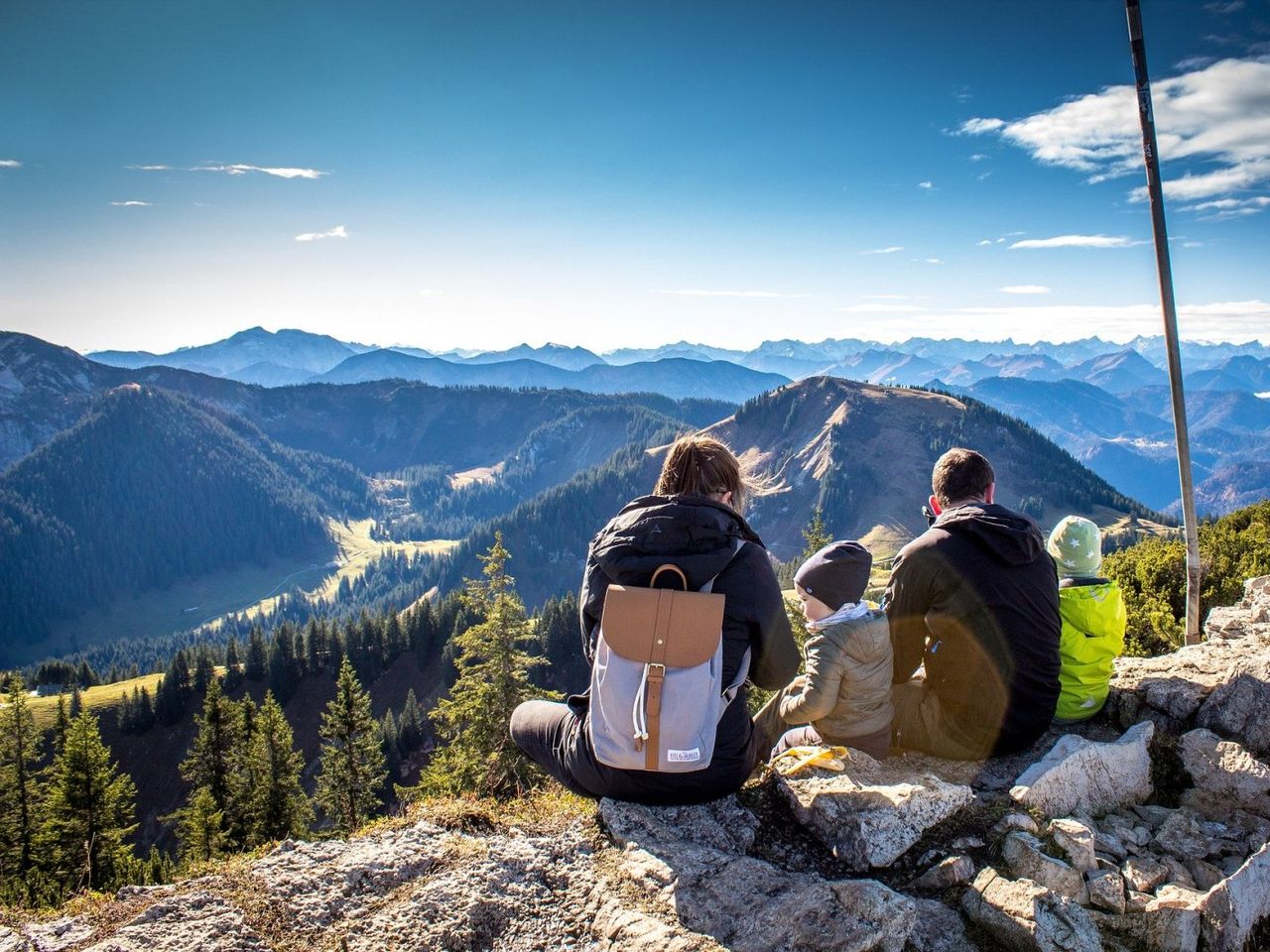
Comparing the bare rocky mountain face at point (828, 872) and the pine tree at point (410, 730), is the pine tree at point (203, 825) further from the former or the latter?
the pine tree at point (410, 730)

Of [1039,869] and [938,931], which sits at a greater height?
[1039,869]


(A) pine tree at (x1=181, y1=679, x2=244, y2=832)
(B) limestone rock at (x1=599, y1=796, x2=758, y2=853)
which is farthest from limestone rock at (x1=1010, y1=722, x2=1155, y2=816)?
(A) pine tree at (x1=181, y1=679, x2=244, y2=832)

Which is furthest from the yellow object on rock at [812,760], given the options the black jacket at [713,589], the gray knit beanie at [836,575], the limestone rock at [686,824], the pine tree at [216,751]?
the pine tree at [216,751]

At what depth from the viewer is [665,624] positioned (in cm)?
547

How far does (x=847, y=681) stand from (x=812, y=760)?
2.96ft

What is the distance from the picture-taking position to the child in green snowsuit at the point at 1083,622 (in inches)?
309

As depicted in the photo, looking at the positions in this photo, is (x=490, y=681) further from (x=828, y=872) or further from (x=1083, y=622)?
(x=1083, y=622)

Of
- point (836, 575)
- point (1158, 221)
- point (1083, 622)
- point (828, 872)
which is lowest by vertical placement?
point (828, 872)

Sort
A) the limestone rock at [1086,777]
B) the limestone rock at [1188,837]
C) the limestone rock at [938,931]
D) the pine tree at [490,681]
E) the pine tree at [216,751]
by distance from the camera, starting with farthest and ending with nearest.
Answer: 1. the pine tree at [216,751]
2. the pine tree at [490,681]
3. the limestone rock at [1086,777]
4. the limestone rock at [1188,837]
5. the limestone rock at [938,931]

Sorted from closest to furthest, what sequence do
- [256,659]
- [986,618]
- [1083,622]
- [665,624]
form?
[665,624], [986,618], [1083,622], [256,659]

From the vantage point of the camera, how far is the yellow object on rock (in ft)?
23.1

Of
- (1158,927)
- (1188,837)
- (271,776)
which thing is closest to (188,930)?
(1158,927)

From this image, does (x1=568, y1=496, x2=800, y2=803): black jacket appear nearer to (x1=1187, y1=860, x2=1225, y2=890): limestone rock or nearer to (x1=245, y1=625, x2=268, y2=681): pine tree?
(x1=1187, y1=860, x2=1225, y2=890): limestone rock

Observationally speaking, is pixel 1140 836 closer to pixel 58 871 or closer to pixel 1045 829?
pixel 1045 829
